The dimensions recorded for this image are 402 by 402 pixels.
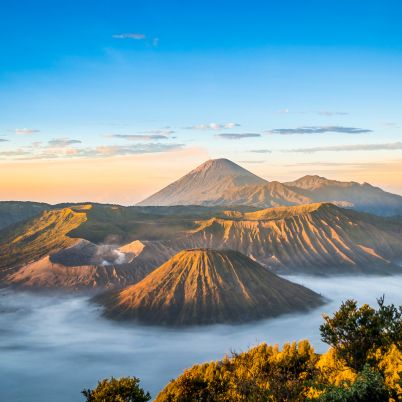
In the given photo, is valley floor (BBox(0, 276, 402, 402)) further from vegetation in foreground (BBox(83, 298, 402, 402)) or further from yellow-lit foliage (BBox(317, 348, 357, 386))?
yellow-lit foliage (BBox(317, 348, 357, 386))

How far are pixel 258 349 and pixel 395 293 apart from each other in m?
160

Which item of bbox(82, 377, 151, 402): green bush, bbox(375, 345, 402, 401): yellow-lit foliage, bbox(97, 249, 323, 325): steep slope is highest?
bbox(375, 345, 402, 401): yellow-lit foliage

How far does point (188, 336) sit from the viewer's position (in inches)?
5335

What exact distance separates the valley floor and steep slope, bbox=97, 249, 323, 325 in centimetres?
470

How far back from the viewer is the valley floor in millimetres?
109625

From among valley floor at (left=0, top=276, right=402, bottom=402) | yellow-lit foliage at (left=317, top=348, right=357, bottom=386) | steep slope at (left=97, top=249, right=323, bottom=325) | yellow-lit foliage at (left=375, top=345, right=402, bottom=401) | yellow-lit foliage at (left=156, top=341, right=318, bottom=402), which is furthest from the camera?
steep slope at (left=97, top=249, right=323, bottom=325)

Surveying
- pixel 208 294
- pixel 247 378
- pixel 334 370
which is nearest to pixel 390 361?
pixel 334 370

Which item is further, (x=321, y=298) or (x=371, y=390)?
(x=321, y=298)

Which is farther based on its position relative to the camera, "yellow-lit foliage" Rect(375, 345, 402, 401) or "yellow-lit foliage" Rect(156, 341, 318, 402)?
"yellow-lit foliage" Rect(156, 341, 318, 402)

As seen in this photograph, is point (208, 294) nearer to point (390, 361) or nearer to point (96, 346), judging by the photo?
point (96, 346)

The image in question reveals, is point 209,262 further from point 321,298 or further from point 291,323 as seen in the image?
point 321,298

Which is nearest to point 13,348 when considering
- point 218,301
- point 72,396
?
point 72,396

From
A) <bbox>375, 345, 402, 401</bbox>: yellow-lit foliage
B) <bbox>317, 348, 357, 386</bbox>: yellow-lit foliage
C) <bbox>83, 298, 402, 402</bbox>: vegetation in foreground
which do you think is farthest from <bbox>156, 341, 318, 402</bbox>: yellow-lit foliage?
<bbox>375, 345, 402, 401</bbox>: yellow-lit foliage

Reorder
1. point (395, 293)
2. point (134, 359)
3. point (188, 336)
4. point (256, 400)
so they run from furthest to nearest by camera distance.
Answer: point (395, 293), point (188, 336), point (134, 359), point (256, 400)
